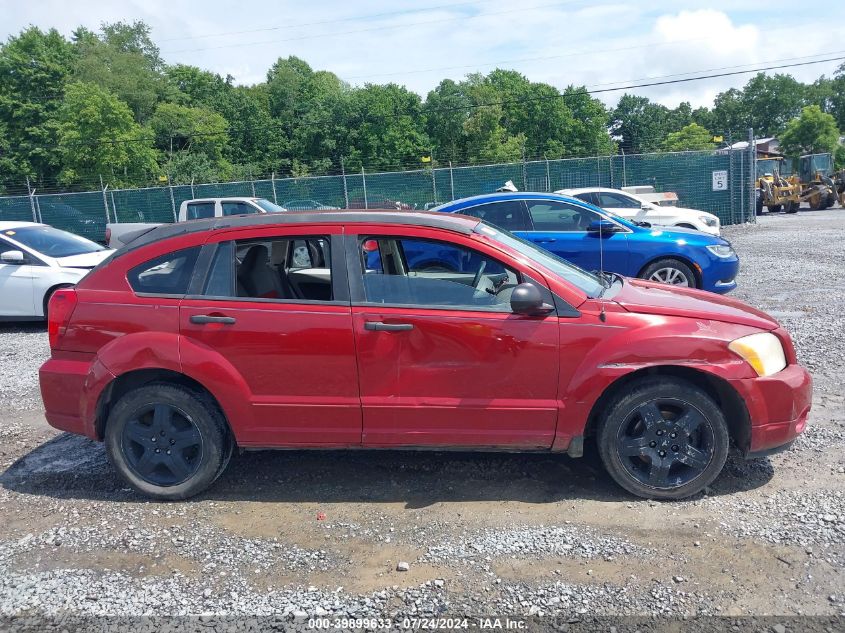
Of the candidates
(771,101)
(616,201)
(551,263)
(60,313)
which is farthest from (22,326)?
(771,101)

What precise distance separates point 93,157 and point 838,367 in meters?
44.4

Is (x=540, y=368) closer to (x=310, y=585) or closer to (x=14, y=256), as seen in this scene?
(x=310, y=585)

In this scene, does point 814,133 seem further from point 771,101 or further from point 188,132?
point 771,101

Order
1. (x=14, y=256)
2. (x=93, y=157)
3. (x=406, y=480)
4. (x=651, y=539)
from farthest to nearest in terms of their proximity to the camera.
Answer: (x=93, y=157) → (x=14, y=256) → (x=406, y=480) → (x=651, y=539)

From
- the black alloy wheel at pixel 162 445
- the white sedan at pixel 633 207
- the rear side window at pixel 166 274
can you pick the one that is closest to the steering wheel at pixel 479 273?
the rear side window at pixel 166 274

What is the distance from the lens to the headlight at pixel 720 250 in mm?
9461

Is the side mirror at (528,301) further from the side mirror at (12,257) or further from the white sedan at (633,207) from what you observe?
the white sedan at (633,207)

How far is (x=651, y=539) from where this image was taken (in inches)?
149

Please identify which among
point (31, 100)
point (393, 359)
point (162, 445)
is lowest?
point (162, 445)

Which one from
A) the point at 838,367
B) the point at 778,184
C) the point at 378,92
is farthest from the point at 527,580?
the point at 378,92

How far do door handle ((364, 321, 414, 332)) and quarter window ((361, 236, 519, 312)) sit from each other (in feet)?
0.47

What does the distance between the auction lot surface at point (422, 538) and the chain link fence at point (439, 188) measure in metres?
17.5

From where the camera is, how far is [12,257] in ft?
32.3

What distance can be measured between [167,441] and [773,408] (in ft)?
11.9
